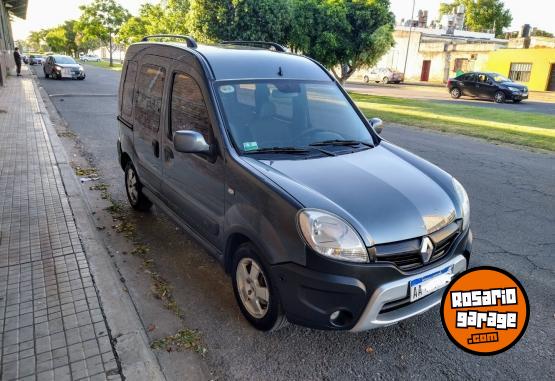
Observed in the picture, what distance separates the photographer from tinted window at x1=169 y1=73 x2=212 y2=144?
140 inches

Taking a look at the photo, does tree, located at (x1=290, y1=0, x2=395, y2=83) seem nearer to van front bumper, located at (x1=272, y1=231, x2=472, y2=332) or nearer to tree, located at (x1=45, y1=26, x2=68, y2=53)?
van front bumper, located at (x1=272, y1=231, x2=472, y2=332)

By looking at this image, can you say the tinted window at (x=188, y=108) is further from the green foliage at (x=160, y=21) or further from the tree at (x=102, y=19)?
the tree at (x=102, y=19)

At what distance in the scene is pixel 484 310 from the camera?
Result: 2.75m

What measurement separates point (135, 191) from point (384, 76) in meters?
38.7

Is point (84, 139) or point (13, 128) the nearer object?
point (84, 139)

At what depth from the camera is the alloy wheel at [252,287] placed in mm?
3010

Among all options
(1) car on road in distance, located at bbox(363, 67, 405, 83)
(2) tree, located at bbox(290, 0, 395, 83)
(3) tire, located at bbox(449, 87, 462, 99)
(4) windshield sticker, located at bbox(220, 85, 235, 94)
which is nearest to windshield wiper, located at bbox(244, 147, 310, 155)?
(4) windshield sticker, located at bbox(220, 85, 235, 94)

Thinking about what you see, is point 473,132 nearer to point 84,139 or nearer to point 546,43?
point 84,139

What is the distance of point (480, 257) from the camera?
439 cm

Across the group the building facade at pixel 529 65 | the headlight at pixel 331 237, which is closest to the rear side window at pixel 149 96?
the headlight at pixel 331 237

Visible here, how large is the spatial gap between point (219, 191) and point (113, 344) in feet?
4.28

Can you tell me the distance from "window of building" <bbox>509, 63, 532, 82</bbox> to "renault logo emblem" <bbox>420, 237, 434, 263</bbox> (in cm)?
3835

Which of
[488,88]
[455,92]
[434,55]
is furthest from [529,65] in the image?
[488,88]

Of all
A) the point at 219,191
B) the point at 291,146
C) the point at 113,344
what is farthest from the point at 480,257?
the point at 113,344
